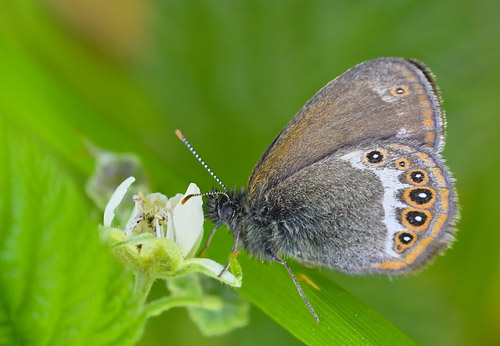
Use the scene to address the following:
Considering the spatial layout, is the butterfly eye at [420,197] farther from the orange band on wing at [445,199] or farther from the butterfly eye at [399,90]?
the butterfly eye at [399,90]

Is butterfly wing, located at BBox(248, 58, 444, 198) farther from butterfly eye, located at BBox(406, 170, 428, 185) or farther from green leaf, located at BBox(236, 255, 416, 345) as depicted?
green leaf, located at BBox(236, 255, 416, 345)

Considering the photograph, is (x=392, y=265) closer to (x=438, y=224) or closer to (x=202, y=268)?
(x=438, y=224)

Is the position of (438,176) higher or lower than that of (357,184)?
lower

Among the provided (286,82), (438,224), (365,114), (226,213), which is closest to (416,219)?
(438,224)

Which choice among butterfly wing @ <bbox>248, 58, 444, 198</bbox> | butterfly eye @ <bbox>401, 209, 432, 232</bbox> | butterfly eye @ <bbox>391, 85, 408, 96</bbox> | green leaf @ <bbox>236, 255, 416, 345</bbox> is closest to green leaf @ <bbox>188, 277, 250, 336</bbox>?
green leaf @ <bbox>236, 255, 416, 345</bbox>

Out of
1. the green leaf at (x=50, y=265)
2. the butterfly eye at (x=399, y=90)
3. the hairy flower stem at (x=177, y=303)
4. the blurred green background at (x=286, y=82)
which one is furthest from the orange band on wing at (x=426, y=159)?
the green leaf at (x=50, y=265)

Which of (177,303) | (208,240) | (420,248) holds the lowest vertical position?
(420,248)
